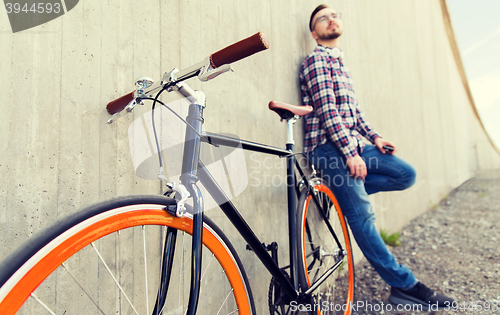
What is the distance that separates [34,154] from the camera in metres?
0.78

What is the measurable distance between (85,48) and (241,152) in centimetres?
76

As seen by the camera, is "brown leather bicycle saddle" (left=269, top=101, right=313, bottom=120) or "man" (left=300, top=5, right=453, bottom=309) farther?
"man" (left=300, top=5, right=453, bottom=309)

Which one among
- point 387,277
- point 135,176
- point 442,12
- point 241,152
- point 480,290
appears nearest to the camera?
point 135,176

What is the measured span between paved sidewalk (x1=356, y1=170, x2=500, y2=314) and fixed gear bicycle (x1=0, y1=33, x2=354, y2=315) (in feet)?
3.65

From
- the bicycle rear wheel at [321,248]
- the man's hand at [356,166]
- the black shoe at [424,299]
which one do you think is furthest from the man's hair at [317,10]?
the black shoe at [424,299]

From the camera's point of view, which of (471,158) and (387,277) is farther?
(471,158)

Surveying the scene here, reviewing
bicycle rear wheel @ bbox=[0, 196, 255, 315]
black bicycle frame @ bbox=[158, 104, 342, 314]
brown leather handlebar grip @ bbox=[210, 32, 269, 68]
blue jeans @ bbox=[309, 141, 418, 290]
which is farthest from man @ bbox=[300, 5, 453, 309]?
brown leather handlebar grip @ bbox=[210, 32, 269, 68]

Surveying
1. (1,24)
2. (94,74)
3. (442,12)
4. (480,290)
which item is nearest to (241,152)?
(94,74)

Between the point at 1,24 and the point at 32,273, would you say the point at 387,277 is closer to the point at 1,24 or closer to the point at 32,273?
the point at 32,273

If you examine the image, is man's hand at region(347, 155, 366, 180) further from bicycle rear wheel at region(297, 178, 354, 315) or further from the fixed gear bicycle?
the fixed gear bicycle

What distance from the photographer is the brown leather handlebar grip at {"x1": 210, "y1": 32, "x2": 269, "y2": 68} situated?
593 millimetres

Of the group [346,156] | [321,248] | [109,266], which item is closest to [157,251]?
[109,266]

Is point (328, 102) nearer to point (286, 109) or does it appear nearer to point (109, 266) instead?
point (286, 109)

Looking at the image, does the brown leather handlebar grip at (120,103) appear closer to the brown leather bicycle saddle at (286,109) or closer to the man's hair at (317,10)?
the brown leather bicycle saddle at (286,109)
